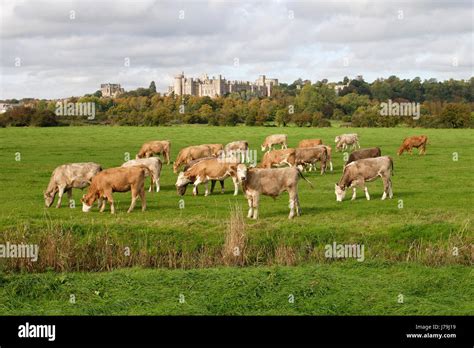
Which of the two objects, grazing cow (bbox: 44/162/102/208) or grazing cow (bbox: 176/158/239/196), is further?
grazing cow (bbox: 176/158/239/196)

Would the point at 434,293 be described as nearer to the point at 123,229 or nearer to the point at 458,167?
the point at 123,229

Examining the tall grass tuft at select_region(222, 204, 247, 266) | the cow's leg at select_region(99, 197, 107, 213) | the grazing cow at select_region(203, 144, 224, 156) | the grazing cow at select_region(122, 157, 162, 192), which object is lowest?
the tall grass tuft at select_region(222, 204, 247, 266)

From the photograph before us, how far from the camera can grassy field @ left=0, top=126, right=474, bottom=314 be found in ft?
51.6

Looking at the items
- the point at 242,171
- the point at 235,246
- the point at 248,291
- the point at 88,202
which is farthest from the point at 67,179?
the point at 248,291

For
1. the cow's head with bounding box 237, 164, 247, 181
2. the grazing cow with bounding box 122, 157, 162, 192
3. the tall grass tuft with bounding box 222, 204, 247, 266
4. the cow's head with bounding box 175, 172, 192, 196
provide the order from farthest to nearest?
the grazing cow with bounding box 122, 157, 162, 192
the cow's head with bounding box 175, 172, 192, 196
the cow's head with bounding box 237, 164, 247, 181
the tall grass tuft with bounding box 222, 204, 247, 266

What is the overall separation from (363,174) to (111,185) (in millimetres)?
8897

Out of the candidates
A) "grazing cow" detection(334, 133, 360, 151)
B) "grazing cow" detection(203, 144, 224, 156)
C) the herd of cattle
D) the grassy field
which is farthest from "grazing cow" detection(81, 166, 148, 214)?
"grazing cow" detection(334, 133, 360, 151)

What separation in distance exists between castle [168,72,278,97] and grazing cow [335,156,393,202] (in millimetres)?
86055

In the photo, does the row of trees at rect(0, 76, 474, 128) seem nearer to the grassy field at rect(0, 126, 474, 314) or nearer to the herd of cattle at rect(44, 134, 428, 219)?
the herd of cattle at rect(44, 134, 428, 219)

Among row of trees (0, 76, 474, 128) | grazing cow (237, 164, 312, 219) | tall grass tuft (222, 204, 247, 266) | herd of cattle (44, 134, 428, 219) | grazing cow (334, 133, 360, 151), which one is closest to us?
tall grass tuft (222, 204, 247, 266)

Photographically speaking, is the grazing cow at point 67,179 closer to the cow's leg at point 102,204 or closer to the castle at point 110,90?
the cow's leg at point 102,204

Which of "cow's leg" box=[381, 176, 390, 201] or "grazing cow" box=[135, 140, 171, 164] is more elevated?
"grazing cow" box=[135, 140, 171, 164]

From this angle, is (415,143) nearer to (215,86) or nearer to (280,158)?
(280,158)

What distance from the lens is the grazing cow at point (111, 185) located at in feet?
70.6
